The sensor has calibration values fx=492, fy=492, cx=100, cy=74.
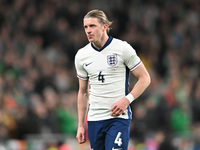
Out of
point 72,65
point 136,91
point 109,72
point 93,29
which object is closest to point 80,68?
point 109,72

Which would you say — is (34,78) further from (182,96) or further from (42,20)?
(182,96)

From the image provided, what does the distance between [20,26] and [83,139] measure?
8713mm

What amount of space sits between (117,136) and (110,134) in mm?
91

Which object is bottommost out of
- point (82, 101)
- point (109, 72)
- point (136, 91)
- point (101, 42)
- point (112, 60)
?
point (82, 101)

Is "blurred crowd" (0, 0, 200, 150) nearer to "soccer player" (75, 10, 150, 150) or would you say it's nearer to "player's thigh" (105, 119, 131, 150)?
"soccer player" (75, 10, 150, 150)

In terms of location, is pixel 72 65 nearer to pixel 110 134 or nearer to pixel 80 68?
A: pixel 80 68

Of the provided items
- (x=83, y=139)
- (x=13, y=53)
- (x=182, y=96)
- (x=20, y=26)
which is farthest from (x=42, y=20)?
(x=83, y=139)

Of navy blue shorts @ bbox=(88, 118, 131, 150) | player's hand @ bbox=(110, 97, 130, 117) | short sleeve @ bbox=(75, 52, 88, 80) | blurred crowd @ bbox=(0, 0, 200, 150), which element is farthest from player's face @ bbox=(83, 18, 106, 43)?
blurred crowd @ bbox=(0, 0, 200, 150)

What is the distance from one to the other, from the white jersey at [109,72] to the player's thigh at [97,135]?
6 centimetres

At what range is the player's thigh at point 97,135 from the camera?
222 inches

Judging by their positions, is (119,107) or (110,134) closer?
(119,107)

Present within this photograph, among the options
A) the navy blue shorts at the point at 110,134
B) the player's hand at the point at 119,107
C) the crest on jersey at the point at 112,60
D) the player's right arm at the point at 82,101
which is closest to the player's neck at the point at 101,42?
the crest on jersey at the point at 112,60

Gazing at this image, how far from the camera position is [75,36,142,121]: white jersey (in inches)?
218

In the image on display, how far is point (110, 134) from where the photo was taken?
18.0ft
